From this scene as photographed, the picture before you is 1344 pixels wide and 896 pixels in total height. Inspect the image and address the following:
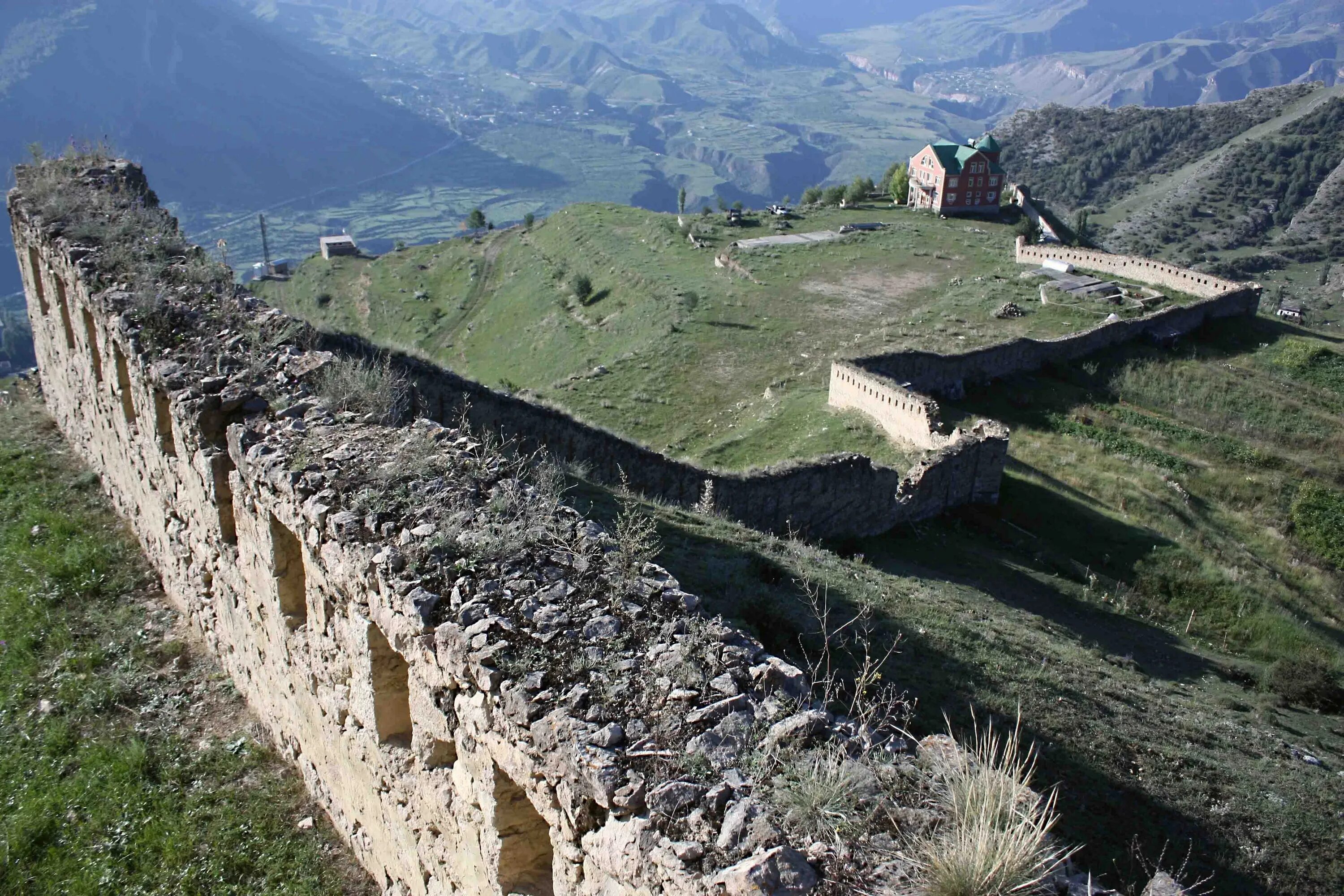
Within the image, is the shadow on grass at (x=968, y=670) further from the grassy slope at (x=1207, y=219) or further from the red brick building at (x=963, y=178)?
the grassy slope at (x=1207, y=219)

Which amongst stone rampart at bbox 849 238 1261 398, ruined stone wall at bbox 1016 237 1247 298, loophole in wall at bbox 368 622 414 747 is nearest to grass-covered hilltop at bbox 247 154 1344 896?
stone rampart at bbox 849 238 1261 398

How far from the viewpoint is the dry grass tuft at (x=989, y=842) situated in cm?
359

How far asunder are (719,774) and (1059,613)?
44.3ft

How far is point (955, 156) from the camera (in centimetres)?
5847

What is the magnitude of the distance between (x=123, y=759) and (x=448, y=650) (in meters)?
4.65

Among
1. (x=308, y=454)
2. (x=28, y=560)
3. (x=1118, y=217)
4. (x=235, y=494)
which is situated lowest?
(x=1118, y=217)

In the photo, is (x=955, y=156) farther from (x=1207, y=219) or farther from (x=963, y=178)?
(x=1207, y=219)

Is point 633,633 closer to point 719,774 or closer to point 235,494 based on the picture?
point 719,774

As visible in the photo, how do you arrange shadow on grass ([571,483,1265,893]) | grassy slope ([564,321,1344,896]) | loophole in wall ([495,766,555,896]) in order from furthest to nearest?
grassy slope ([564,321,1344,896])
shadow on grass ([571,483,1265,893])
loophole in wall ([495,766,555,896])

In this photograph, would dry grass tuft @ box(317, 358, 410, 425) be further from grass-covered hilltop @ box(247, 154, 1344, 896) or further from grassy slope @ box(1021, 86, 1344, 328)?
grassy slope @ box(1021, 86, 1344, 328)

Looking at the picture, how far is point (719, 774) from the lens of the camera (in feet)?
13.7

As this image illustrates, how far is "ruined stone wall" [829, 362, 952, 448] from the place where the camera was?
21766 millimetres

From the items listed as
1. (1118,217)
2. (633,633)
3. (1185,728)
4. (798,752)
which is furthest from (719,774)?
(1118,217)

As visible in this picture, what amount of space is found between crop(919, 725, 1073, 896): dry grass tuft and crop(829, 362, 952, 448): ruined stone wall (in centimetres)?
1701
